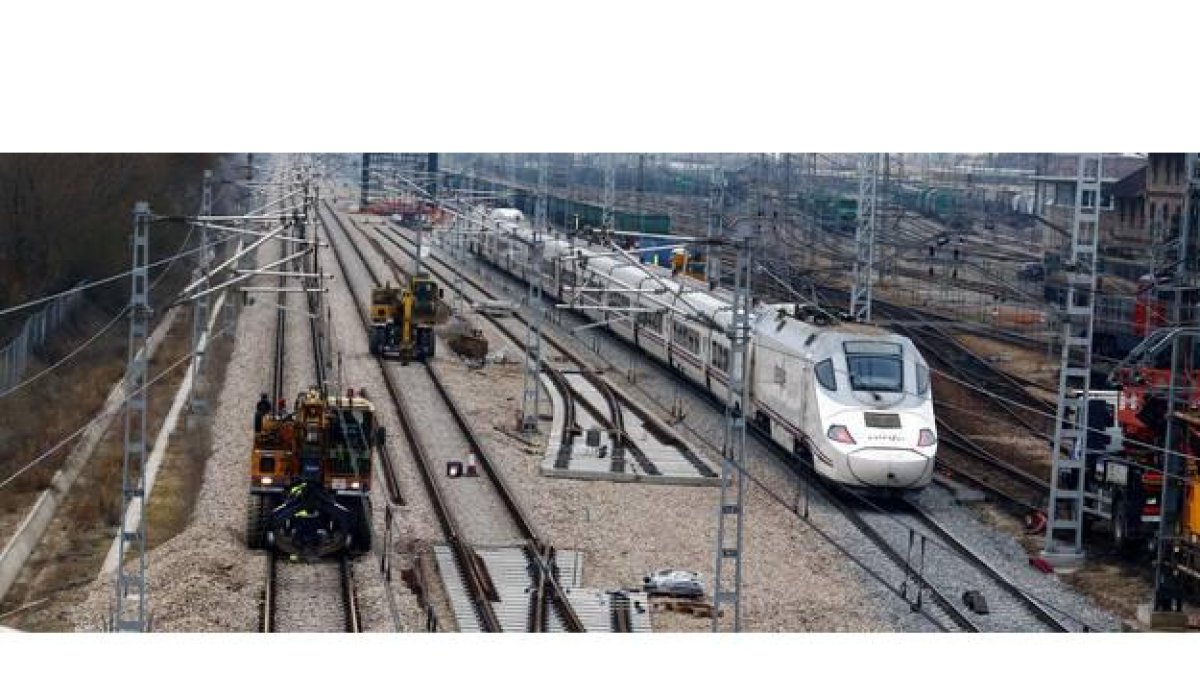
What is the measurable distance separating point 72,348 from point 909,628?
63.0 feet

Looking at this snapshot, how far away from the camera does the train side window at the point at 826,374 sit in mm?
24312

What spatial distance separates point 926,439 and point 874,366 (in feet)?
3.98

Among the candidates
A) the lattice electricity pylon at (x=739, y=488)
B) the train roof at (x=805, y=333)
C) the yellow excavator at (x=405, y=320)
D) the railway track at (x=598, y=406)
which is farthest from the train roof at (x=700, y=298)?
the lattice electricity pylon at (x=739, y=488)

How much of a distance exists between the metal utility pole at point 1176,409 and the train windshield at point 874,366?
379 cm

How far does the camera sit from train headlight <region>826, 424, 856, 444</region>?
23.7 m

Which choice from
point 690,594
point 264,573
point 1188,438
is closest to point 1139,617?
point 1188,438

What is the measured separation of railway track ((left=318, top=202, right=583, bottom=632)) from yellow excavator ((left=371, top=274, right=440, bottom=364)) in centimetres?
47

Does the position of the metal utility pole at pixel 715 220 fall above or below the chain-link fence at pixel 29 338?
above

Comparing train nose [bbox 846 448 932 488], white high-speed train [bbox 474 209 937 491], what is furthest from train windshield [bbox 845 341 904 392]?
train nose [bbox 846 448 932 488]

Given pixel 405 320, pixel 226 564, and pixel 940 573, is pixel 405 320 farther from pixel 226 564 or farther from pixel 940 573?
pixel 940 573

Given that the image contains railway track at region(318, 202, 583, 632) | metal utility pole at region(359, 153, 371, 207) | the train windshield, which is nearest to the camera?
railway track at region(318, 202, 583, 632)

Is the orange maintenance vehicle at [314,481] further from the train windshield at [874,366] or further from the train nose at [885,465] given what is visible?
the train windshield at [874,366]

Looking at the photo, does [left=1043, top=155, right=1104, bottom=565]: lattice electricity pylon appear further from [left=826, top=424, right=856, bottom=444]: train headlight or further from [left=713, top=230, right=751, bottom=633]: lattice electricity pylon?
[left=713, top=230, right=751, bottom=633]: lattice electricity pylon

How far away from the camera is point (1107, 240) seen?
42625mm
